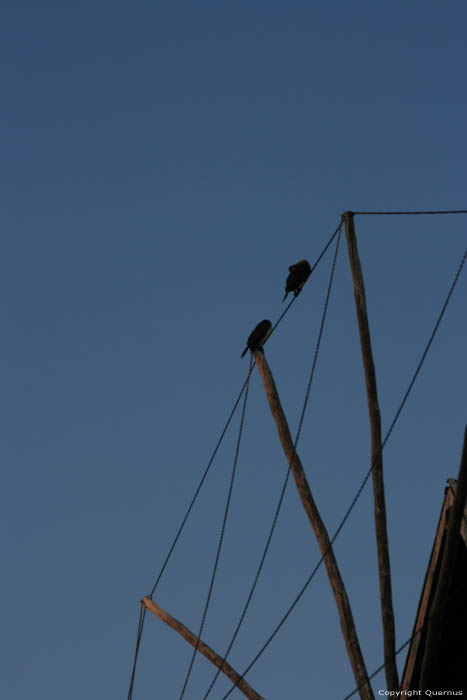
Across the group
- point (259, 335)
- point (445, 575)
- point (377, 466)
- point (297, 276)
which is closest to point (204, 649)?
point (377, 466)

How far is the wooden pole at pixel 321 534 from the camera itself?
29.7 ft

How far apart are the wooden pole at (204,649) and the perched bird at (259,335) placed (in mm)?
3336

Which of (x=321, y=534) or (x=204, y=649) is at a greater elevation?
(x=321, y=534)

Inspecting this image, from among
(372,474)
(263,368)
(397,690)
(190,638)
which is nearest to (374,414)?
(372,474)

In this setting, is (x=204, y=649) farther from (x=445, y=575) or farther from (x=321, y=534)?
(x=445, y=575)

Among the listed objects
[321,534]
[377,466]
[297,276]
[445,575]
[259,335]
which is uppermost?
[297,276]

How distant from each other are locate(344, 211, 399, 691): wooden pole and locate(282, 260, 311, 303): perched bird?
4.41 metres

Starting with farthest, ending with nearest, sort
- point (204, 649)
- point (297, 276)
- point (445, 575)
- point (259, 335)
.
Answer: point (297, 276)
point (259, 335)
point (204, 649)
point (445, 575)

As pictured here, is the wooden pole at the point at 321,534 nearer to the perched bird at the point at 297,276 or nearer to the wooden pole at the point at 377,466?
the wooden pole at the point at 377,466

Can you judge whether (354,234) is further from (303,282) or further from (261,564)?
(303,282)

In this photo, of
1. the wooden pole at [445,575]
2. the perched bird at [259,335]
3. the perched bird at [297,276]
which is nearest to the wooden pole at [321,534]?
the perched bird at [259,335]

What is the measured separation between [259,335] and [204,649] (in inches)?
146

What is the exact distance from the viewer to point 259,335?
1151cm

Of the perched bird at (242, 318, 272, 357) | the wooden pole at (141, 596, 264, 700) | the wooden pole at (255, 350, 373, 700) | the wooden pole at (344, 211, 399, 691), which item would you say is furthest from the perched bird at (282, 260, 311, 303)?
the wooden pole at (141, 596, 264, 700)
